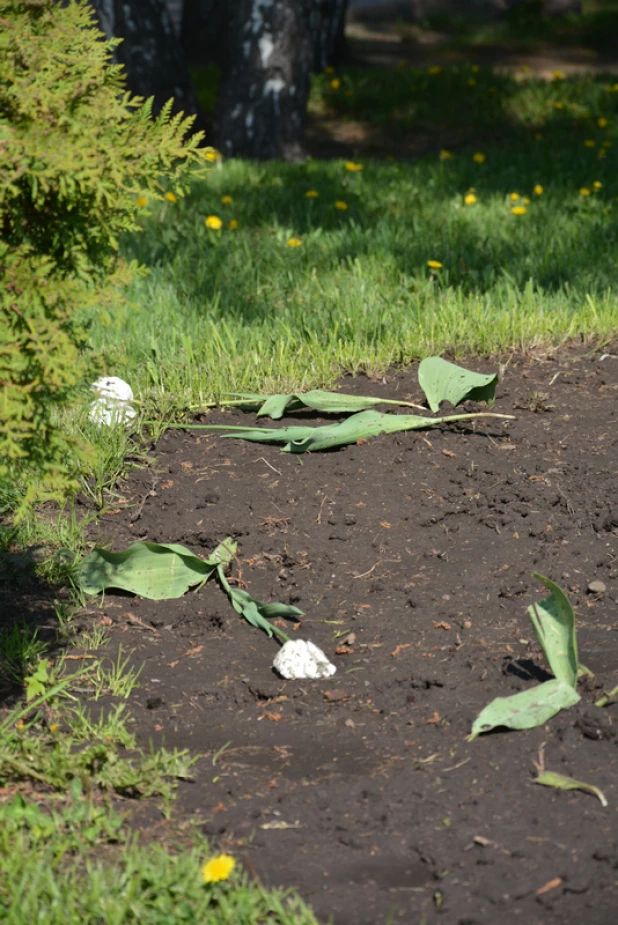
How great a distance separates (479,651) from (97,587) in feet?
3.65

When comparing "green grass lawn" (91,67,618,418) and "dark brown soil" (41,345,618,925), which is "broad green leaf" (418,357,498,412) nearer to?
"dark brown soil" (41,345,618,925)

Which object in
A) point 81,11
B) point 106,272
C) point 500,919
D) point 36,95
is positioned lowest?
point 500,919

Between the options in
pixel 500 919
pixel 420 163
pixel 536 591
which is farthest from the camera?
pixel 420 163

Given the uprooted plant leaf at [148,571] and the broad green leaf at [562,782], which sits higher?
the broad green leaf at [562,782]

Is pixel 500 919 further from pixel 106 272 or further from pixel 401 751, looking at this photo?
pixel 106 272

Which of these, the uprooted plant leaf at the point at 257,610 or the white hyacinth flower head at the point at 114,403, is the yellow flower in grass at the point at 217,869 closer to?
the uprooted plant leaf at the point at 257,610

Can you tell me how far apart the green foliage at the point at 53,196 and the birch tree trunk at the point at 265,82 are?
534 centimetres

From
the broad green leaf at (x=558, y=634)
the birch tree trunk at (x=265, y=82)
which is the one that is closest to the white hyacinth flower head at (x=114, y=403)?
the broad green leaf at (x=558, y=634)

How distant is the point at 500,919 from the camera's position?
1798 millimetres

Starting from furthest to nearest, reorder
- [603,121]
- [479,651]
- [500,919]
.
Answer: [603,121]
[479,651]
[500,919]

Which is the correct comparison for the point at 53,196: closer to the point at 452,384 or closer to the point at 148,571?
the point at 148,571

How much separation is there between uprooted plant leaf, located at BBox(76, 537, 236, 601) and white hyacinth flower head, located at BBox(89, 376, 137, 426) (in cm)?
72

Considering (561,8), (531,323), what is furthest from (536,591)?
(561,8)

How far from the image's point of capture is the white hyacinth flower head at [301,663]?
252cm
